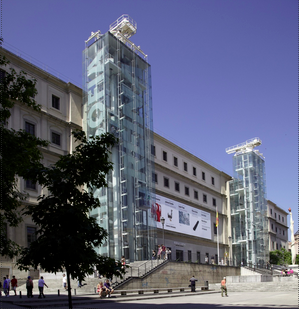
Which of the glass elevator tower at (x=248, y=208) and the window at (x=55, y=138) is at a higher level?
the window at (x=55, y=138)

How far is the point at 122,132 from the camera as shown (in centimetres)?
4062

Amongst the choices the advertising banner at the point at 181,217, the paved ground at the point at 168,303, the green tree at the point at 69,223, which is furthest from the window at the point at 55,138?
the green tree at the point at 69,223

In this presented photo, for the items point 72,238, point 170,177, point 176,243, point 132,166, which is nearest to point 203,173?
point 170,177

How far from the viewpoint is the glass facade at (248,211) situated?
6284 centimetres

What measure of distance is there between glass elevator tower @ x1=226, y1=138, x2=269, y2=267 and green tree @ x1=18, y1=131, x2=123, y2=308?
53388 mm

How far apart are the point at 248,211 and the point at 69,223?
5730 centimetres

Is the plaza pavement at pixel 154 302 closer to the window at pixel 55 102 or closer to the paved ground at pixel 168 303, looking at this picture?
the paved ground at pixel 168 303

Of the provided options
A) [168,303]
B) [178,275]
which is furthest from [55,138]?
[168,303]

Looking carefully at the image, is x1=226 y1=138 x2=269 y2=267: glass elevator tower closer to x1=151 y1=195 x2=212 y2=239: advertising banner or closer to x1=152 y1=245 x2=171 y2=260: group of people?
x1=151 y1=195 x2=212 y2=239: advertising banner

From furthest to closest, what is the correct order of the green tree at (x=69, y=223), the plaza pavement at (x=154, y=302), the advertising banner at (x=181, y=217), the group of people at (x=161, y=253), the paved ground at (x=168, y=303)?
the advertising banner at (x=181, y=217) < the group of people at (x=161, y=253) < the paved ground at (x=168, y=303) < the plaza pavement at (x=154, y=302) < the green tree at (x=69, y=223)

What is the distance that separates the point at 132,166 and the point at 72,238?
30.3 meters

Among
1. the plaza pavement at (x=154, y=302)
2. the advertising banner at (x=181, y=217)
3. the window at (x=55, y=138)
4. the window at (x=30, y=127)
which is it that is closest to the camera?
the plaza pavement at (x=154, y=302)

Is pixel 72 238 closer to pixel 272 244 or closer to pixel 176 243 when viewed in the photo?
pixel 176 243

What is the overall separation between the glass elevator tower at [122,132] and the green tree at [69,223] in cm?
2605
